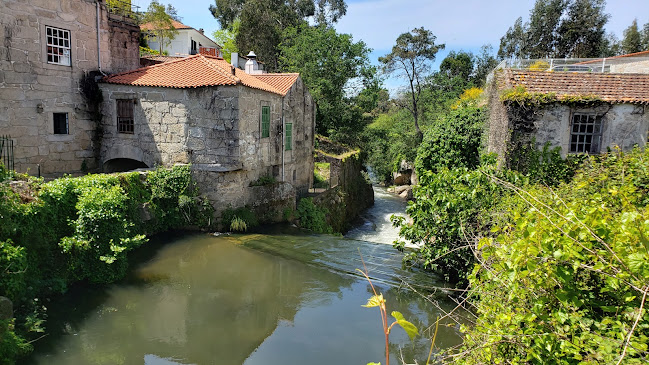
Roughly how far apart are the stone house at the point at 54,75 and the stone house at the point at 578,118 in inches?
600

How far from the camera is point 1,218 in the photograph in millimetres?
8656

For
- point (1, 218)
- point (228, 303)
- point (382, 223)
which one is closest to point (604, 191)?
point (228, 303)

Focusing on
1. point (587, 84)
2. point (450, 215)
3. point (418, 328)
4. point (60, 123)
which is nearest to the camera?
point (418, 328)

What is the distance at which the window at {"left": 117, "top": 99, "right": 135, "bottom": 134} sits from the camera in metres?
16.8

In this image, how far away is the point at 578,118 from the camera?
14062 millimetres

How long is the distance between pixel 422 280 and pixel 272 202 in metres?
7.85

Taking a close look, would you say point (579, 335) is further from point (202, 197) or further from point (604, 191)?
point (202, 197)

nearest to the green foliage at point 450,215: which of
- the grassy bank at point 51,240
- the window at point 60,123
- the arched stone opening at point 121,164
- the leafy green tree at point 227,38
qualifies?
the grassy bank at point 51,240

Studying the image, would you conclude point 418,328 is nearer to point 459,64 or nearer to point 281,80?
point 281,80

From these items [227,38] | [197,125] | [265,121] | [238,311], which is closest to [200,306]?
[238,311]

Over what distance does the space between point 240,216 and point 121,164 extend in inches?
232

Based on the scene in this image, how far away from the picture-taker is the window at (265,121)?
17.8 m

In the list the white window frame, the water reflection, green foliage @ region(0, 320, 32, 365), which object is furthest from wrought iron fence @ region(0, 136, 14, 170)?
the white window frame

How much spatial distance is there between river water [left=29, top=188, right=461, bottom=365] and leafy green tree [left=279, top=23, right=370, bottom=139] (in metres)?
17.6
